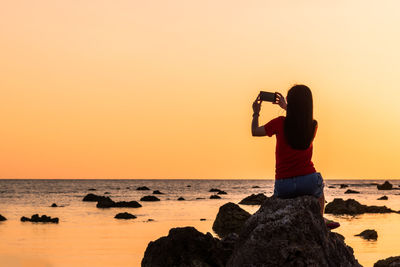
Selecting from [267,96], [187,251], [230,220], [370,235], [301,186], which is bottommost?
[370,235]

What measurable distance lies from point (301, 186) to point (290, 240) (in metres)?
0.85

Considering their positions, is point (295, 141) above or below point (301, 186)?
above

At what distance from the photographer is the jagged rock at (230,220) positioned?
2920cm

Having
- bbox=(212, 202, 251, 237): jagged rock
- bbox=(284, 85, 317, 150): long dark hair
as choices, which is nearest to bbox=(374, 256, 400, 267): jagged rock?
bbox=(284, 85, 317, 150): long dark hair

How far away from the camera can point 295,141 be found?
928 centimetres

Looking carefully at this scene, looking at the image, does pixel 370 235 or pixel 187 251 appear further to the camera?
pixel 370 235

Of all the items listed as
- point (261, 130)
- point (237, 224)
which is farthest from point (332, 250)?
point (237, 224)

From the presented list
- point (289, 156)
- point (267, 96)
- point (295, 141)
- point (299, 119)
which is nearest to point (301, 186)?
point (289, 156)

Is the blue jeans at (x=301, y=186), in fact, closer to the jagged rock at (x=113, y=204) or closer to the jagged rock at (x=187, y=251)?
the jagged rock at (x=187, y=251)

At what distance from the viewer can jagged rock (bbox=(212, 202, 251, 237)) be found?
29195 mm

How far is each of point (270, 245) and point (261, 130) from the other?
5.86 ft

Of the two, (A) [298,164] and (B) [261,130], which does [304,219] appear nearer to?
(A) [298,164]

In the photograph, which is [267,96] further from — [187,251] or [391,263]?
[391,263]

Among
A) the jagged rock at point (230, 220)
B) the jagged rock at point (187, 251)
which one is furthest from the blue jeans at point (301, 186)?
the jagged rock at point (230, 220)
